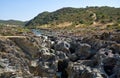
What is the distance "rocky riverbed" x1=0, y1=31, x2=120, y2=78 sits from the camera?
84.7ft

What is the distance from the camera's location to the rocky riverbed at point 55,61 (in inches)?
1017

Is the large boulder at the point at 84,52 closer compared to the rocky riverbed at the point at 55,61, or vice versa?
the rocky riverbed at the point at 55,61

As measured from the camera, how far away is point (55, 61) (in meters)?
34.2

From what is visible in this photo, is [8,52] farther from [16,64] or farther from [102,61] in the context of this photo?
[102,61]

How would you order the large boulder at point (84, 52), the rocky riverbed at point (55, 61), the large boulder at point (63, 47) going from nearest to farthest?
1. the rocky riverbed at point (55, 61)
2. the large boulder at point (84, 52)
3. the large boulder at point (63, 47)

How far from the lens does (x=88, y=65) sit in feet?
95.9

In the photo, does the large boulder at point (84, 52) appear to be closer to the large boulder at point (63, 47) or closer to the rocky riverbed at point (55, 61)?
the rocky riverbed at point (55, 61)

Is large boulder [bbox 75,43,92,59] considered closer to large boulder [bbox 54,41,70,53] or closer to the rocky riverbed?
the rocky riverbed

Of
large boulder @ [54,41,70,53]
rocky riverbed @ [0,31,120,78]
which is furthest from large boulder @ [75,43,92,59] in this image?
large boulder @ [54,41,70,53]

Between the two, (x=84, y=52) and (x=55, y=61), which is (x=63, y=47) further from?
(x=55, y=61)

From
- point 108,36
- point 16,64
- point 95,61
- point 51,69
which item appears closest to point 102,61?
point 95,61

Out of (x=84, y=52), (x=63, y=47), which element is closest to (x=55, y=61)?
(x=84, y=52)

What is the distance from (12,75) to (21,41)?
1368 centimetres

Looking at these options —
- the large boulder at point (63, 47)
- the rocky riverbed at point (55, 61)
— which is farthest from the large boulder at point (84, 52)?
the large boulder at point (63, 47)
